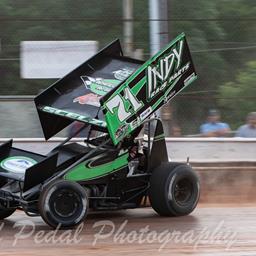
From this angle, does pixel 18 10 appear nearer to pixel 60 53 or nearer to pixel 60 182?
pixel 60 53

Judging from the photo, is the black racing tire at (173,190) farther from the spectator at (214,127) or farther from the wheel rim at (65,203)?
the spectator at (214,127)

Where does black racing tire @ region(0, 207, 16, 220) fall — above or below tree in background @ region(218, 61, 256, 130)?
below

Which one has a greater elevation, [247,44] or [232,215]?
[247,44]

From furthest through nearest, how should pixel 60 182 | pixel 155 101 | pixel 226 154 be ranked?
pixel 226 154 < pixel 155 101 < pixel 60 182

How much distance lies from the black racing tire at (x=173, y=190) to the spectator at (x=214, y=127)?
2.54 metres

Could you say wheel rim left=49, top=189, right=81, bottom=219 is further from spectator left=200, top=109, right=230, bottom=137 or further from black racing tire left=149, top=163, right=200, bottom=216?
spectator left=200, top=109, right=230, bottom=137

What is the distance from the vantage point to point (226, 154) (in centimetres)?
1166

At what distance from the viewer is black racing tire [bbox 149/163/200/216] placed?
30.4 ft

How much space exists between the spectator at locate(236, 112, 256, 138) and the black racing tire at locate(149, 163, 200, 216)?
2.70m

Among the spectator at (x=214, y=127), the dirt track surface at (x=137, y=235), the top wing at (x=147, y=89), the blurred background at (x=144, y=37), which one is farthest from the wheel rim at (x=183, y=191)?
the spectator at (x=214, y=127)

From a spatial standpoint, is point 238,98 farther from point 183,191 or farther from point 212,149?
point 183,191

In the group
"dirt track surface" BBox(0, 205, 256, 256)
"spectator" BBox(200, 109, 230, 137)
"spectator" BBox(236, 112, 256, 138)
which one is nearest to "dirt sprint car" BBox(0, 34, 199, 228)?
"dirt track surface" BBox(0, 205, 256, 256)

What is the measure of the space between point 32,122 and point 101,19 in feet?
6.79

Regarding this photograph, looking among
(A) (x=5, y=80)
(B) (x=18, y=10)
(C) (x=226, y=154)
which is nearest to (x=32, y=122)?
(A) (x=5, y=80)
